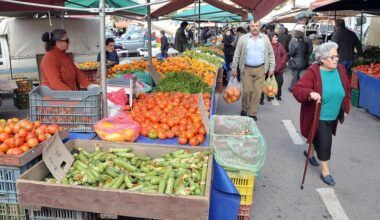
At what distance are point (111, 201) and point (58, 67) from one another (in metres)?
2.64

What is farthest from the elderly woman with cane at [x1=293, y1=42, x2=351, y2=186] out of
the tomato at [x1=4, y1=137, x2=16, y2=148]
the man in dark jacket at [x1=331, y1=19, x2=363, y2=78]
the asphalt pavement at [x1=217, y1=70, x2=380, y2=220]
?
the man in dark jacket at [x1=331, y1=19, x2=363, y2=78]

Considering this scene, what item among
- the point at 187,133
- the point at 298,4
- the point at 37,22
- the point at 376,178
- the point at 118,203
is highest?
the point at 298,4

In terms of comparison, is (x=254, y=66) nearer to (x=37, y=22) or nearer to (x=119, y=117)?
(x=119, y=117)

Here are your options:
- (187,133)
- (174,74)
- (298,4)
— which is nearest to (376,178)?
(187,133)

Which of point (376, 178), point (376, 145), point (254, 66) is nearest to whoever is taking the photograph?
point (376, 178)

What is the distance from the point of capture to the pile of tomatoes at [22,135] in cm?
311

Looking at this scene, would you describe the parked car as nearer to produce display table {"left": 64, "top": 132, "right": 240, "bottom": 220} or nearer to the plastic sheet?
the plastic sheet

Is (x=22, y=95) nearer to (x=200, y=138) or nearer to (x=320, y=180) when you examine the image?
(x=200, y=138)

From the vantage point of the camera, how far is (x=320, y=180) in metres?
5.09

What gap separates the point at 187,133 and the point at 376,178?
3083 millimetres

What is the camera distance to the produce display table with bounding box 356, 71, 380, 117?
8.39m

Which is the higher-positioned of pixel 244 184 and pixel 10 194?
pixel 10 194

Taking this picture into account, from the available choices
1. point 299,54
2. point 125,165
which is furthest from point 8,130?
point 299,54

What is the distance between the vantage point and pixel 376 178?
5188mm
